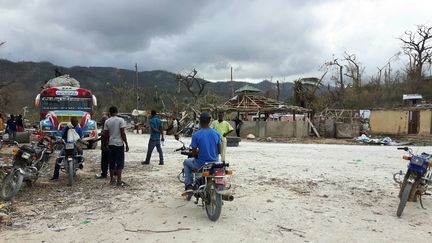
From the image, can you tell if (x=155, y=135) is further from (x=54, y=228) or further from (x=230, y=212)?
(x=54, y=228)

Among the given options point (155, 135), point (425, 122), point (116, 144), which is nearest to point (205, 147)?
point (116, 144)

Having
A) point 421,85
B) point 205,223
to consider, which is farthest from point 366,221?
point 421,85

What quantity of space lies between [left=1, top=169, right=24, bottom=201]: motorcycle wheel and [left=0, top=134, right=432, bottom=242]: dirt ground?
0.19 m

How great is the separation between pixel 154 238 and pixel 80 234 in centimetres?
104

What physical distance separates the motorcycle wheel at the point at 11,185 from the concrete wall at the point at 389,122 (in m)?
30.3

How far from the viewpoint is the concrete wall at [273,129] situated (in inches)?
1125

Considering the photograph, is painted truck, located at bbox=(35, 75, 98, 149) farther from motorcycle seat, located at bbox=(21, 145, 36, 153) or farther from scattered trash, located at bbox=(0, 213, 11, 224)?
scattered trash, located at bbox=(0, 213, 11, 224)

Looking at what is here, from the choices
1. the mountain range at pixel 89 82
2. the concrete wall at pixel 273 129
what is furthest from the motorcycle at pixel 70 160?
the mountain range at pixel 89 82

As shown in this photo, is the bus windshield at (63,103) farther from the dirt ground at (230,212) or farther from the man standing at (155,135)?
the dirt ground at (230,212)

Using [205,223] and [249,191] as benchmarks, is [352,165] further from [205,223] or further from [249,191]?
[205,223]

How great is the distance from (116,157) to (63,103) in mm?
10387

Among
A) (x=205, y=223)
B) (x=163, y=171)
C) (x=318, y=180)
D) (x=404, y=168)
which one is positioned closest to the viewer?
(x=205, y=223)

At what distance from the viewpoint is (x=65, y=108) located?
17.7 metres

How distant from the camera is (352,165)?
1276 cm
